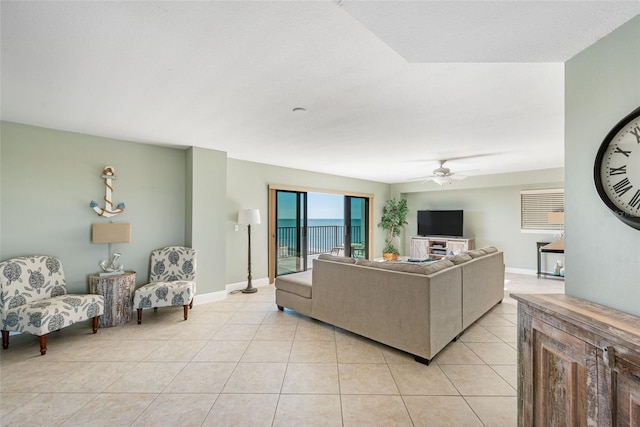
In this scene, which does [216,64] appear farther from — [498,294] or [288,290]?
[498,294]

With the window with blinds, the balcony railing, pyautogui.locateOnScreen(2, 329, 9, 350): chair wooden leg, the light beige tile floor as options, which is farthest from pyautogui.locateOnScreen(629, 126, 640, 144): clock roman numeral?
the balcony railing

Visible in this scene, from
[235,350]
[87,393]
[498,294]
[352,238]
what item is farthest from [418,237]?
[87,393]

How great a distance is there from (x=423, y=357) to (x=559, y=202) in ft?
18.4

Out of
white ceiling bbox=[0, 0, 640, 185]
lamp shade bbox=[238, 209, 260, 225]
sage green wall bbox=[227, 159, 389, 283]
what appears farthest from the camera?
sage green wall bbox=[227, 159, 389, 283]

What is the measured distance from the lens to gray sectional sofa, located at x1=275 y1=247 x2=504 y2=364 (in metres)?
2.49

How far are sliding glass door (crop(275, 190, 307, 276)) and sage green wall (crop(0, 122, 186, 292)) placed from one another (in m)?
2.00

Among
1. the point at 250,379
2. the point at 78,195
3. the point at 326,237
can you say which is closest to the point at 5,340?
the point at 78,195

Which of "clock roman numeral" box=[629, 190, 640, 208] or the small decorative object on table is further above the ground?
"clock roman numeral" box=[629, 190, 640, 208]

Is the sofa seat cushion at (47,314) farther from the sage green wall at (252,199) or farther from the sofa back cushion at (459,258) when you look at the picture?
the sofa back cushion at (459,258)

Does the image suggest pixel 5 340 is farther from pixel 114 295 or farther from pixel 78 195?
pixel 78 195

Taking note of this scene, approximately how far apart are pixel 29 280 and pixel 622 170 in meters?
4.95

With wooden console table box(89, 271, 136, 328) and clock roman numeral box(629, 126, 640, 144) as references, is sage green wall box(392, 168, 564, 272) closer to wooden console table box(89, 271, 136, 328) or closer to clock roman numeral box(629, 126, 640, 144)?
clock roman numeral box(629, 126, 640, 144)

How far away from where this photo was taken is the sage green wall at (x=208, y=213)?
4082 mm

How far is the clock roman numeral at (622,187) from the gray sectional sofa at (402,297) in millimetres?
1481
